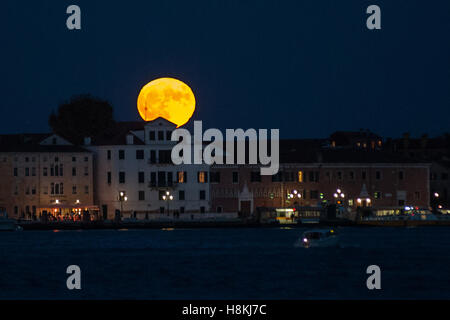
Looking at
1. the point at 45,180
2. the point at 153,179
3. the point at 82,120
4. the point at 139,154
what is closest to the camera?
the point at 45,180

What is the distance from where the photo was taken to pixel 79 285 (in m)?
47.3

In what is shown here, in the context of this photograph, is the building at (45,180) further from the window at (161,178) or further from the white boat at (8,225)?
the window at (161,178)

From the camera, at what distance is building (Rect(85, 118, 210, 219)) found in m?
91.2

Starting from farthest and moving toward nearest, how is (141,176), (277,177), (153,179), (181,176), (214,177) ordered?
1. (277,177)
2. (214,177)
3. (181,176)
4. (141,176)
5. (153,179)

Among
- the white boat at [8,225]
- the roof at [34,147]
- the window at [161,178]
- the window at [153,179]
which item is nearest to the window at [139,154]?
the window at [153,179]

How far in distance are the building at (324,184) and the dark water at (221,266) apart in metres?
13.2

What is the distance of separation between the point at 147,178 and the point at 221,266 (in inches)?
1447

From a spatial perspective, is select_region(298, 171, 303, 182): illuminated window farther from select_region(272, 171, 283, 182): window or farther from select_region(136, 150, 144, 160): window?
select_region(136, 150, 144, 160): window

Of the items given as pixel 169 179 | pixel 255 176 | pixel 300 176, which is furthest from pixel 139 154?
pixel 300 176

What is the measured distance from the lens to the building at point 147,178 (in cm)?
9119

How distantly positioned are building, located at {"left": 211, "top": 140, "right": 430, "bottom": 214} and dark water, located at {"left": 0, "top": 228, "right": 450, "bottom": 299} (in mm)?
13242

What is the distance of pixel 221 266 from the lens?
182ft

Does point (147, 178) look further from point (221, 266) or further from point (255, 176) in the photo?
point (221, 266)
